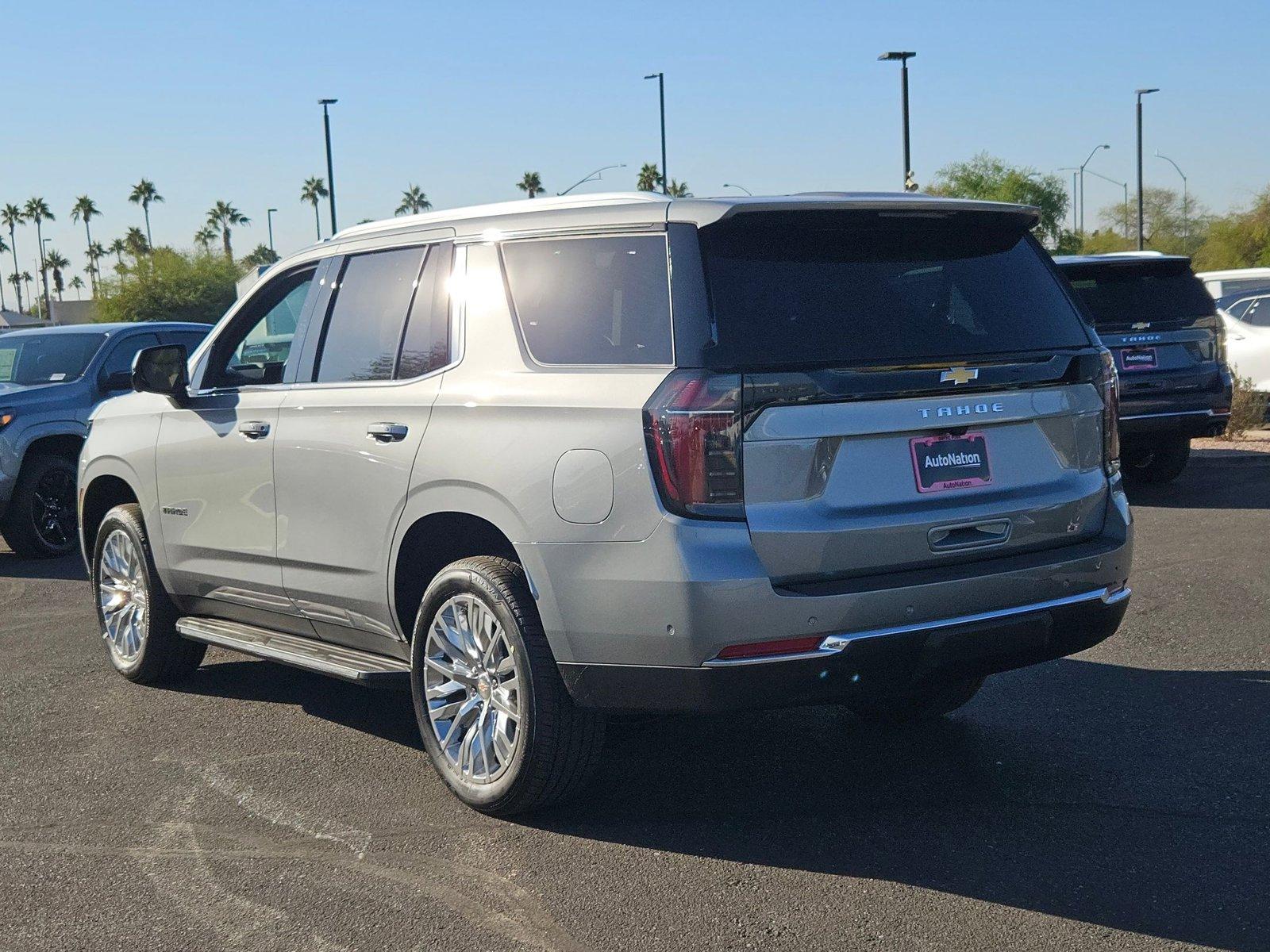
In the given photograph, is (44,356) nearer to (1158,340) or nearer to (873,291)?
(1158,340)

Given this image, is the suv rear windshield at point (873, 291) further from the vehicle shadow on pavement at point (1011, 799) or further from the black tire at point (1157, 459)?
the black tire at point (1157, 459)

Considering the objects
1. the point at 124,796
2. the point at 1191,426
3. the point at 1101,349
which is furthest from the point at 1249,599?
the point at 124,796

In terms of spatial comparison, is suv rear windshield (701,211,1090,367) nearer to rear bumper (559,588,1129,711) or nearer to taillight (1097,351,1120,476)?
taillight (1097,351,1120,476)

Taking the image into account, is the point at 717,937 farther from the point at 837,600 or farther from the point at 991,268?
the point at 991,268

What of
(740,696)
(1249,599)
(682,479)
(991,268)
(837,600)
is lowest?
(1249,599)

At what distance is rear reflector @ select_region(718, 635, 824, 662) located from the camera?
4.07m

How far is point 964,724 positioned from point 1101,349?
1.63m

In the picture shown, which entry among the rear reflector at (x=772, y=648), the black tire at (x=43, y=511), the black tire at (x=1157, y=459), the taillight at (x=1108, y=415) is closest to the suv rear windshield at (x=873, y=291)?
the taillight at (x=1108, y=415)

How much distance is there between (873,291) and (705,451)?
79cm

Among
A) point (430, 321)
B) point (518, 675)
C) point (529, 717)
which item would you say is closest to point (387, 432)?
point (430, 321)

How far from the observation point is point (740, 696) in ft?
13.5

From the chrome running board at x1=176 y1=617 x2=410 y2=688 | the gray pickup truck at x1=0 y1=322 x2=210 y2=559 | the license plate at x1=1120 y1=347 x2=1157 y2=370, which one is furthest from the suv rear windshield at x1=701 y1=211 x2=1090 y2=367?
the gray pickup truck at x1=0 y1=322 x2=210 y2=559

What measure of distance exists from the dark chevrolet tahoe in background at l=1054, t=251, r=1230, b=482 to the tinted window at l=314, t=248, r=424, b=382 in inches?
295

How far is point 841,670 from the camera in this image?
4.12 metres
